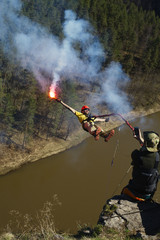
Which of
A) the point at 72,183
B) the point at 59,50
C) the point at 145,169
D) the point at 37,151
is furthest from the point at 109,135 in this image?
the point at 59,50

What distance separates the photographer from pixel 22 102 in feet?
131

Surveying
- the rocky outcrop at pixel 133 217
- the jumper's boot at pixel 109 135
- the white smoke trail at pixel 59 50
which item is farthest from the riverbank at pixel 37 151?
the rocky outcrop at pixel 133 217

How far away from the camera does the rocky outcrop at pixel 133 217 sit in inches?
313

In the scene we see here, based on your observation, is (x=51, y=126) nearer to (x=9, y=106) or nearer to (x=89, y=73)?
(x=9, y=106)

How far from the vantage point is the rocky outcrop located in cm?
794

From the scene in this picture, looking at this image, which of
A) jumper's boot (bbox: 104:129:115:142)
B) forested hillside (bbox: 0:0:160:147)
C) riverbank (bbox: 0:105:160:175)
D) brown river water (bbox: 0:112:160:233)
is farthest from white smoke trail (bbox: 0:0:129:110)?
jumper's boot (bbox: 104:129:115:142)

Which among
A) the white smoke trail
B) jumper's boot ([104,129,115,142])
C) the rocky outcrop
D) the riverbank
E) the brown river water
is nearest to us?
the rocky outcrop

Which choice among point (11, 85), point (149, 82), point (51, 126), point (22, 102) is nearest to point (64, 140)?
point (51, 126)

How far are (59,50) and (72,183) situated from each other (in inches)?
897

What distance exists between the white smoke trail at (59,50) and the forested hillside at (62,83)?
121cm

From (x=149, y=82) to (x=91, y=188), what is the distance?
34.4 m

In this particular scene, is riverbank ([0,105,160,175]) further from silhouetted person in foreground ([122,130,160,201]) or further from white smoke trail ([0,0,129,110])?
silhouetted person in foreground ([122,130,160,201])

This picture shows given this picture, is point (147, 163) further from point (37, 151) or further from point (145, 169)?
point (37, 151)

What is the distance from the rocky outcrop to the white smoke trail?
25.8m
